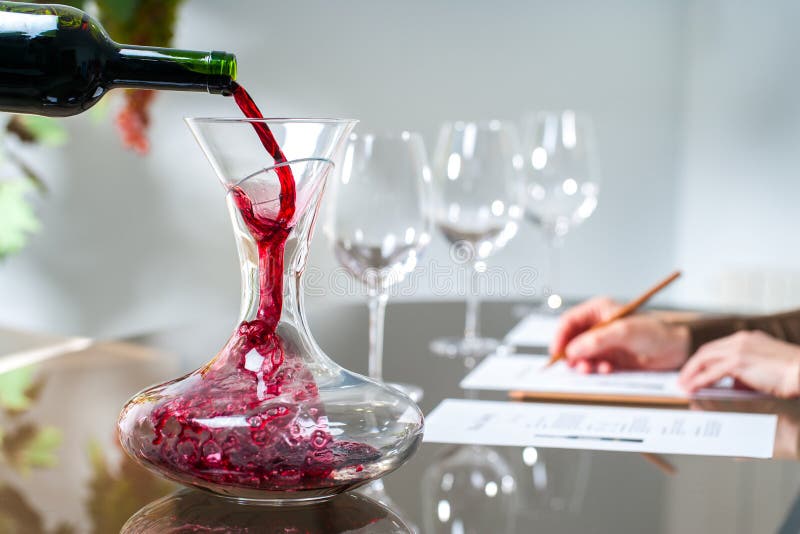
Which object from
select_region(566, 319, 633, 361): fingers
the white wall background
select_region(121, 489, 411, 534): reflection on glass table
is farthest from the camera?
the white wall background

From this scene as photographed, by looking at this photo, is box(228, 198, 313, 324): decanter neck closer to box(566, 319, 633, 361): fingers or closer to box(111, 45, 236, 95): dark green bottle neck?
box(111, 45, 236, 95): dark green bottle neck

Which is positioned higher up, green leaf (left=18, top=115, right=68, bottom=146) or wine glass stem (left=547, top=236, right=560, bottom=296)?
green leaf (left=18, top=115, right=68, bottom=146)

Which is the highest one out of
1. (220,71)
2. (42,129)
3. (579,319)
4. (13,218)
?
(220,71)

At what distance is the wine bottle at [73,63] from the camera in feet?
2.00

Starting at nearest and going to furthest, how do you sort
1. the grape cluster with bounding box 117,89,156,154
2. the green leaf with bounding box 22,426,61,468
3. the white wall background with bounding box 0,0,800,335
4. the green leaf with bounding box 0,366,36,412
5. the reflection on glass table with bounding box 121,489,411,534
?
the reflection on glass table with bounding box 121,489,411,534 → the green leaf with bounding box 22,426,61,468 → the green leaf with bounding box 0,366,36,412 → the grape cluster with bounding box 117,89,156,154 → the white wall background with bounding box 0,0,800,335

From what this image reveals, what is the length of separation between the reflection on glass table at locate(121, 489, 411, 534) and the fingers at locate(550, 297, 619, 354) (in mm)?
530

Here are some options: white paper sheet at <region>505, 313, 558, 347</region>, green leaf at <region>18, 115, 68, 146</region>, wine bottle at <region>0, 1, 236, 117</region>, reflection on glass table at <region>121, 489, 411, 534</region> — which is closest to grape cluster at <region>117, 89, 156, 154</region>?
green leaf at <region>18, 115, 68, 146</region>

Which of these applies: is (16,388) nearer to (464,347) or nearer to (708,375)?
(464,347)

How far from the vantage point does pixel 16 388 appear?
3.05ft

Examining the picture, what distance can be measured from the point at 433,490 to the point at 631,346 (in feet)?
1.54

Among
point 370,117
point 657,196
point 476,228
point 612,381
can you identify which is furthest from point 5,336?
point 657,196

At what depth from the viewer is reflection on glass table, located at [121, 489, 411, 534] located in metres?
0.55

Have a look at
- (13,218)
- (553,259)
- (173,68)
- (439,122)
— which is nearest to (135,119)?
(13,218)

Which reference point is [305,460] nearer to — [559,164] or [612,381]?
[612,381]
